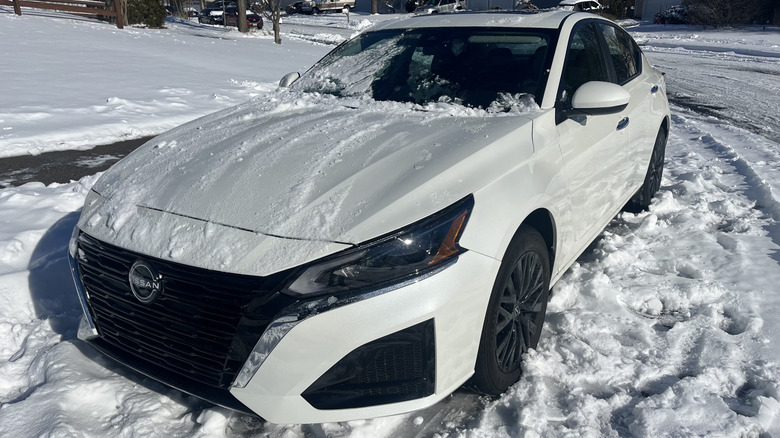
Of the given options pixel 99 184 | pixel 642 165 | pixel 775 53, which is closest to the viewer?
pixel 99 184

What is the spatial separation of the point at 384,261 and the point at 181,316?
29.4 inches

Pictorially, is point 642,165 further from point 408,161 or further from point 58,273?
point 58,273

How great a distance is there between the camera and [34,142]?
20.4 ft

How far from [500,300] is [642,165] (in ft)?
8.67

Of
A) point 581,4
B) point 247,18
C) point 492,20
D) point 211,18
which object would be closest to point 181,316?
point 492,20

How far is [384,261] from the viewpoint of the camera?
81.7 inches

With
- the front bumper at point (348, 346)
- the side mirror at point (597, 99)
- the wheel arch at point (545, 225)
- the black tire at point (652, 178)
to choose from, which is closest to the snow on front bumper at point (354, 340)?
the front bumper at point (348, 346)

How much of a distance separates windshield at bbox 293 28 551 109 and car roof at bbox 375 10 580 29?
72 millimetres

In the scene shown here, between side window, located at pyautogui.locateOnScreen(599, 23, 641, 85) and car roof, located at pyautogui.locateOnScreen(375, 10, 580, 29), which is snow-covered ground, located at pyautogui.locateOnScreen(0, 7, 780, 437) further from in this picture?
car roof, located at pyautogui.locateOnScreen(375, 10, 580, 29)

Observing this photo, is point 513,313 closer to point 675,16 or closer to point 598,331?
point 598,331

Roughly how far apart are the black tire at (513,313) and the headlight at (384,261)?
34cm

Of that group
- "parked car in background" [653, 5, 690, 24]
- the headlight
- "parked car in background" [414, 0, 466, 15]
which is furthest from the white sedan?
"parked car in background" [653, 5, 690, 24]

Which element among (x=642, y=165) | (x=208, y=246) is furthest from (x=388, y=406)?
(x=642, y=165)

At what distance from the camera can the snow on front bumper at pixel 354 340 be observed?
200cm
